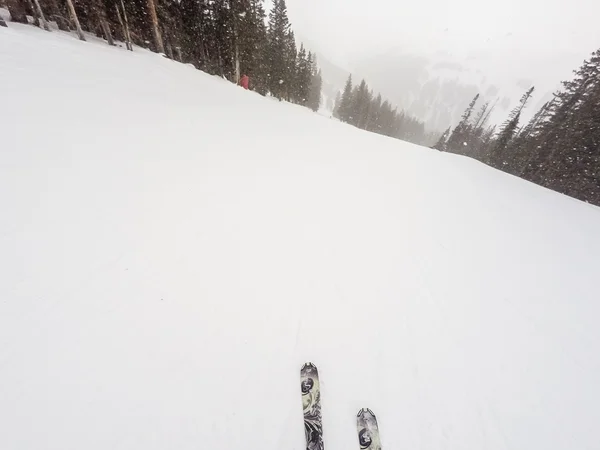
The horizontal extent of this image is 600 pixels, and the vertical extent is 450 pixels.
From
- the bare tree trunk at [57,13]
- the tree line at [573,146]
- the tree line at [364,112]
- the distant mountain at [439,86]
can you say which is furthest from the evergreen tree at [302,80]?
the distant mountain at [439,86]

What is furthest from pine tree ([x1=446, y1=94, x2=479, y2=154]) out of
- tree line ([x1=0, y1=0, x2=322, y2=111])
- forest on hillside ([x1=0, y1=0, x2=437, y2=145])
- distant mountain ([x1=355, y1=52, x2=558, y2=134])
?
distant mountain ([x1=355, y1=52, x2=558, y2=134])

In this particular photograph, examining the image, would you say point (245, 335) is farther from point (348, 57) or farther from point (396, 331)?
point (348, 57)

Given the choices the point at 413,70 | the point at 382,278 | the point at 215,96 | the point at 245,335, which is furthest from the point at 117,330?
the point at 413,70

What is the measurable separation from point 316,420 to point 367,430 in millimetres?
600

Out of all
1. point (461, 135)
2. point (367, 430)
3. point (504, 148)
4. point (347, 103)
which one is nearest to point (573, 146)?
point (504, 148)

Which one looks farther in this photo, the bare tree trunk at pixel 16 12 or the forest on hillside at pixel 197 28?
the forest on hillside at pixel 197 28

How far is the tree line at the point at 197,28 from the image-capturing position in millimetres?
16297

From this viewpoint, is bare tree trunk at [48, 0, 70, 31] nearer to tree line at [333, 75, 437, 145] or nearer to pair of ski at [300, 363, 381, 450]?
pair of ski at [300, 363, 381, 450]

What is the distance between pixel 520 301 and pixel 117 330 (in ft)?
23.1

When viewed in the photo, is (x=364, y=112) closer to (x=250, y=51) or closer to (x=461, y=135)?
(x=461, y=135)

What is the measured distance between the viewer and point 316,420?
2615 mm

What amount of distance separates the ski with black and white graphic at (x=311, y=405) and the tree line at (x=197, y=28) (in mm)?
22958

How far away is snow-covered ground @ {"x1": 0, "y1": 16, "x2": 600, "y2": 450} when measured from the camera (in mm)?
2475

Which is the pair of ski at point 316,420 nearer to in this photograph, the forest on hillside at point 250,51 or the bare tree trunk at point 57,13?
the forest on hillside at point 250,51
